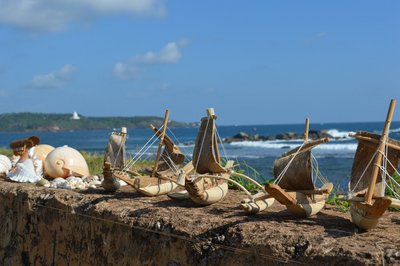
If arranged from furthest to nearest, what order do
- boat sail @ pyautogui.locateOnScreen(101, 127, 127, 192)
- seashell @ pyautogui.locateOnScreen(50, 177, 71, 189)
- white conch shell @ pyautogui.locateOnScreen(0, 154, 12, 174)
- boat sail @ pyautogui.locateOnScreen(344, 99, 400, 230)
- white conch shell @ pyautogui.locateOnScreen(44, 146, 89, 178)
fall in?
white conch shell @ pyautogui.locateOnScreen(0, 154, 12, 174), white conch shell @ pyautogui.locateOnScreen(44, 146, 89, 178), seashell @ pyautogui.locateOnScreen(50, 177, 71, 189), boat sail @ pyautogui.locateOnScreen(101, 127, 127, 192), boat sail @ pyautogui.locateOnScreen(344, 99, 400, 230)

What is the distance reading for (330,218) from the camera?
14.4 feet

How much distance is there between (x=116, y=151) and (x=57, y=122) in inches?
4385

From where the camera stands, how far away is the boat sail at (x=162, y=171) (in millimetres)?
5559

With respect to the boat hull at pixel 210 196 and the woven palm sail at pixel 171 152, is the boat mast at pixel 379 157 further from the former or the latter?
the woven palm sail at pixel 171 152

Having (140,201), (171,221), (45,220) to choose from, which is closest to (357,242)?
(171,221)

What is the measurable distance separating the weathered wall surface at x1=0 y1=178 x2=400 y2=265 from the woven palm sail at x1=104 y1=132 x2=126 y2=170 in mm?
293

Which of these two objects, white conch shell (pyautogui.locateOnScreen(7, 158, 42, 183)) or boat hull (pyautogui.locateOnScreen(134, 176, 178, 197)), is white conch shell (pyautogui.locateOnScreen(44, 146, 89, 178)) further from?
boat hull (pyautogui.locateOnScreen(134, 176, 178, 197))

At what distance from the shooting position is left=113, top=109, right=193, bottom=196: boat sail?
5.56 metres

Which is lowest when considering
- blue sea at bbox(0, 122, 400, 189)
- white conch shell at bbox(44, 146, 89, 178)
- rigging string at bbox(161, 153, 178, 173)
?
blue sea at bbox(0, 122, 400, 189)

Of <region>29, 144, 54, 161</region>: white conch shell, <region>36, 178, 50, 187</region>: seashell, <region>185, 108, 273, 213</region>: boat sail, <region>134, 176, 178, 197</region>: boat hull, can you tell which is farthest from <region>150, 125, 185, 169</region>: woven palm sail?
<region>29, 144, 54, 161</region>: white conch shell

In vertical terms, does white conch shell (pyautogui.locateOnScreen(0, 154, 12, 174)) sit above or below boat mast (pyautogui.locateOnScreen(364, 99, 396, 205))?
below

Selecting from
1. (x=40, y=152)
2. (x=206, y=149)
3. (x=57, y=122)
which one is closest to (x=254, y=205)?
(x=206, y=149)

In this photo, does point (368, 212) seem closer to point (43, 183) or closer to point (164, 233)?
point (164, 233)

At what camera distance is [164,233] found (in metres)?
4.52
